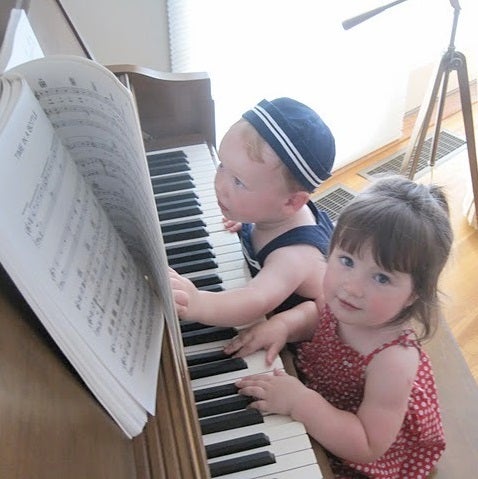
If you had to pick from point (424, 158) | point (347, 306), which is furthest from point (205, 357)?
point (424, 158)

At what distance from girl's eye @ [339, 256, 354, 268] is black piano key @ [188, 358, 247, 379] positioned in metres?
0.22

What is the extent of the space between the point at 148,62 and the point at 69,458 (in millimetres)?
1539

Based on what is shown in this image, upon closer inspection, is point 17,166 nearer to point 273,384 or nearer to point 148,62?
point 273,384

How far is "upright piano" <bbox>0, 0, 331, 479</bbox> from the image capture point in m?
0.48

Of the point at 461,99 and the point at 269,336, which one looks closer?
the point at 269,336

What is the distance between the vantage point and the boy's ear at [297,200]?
1097 mm

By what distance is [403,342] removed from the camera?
927 mm

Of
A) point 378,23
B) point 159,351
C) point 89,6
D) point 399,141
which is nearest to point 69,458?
point 159,351

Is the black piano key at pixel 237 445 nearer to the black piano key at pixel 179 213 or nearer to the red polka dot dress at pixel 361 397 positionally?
the red polka dot dress at pixel 361 397

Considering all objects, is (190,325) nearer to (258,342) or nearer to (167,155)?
(258,342)

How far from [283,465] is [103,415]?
1.05 ft

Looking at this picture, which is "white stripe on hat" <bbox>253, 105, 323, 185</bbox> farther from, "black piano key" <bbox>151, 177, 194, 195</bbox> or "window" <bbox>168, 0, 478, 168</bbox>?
"window" <bbox>168, 0, 478, 168</bbox>

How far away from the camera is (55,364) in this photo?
569 millimetres

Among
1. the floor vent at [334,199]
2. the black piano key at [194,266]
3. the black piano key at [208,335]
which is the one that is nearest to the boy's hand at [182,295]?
the black piano key at [208,335]
